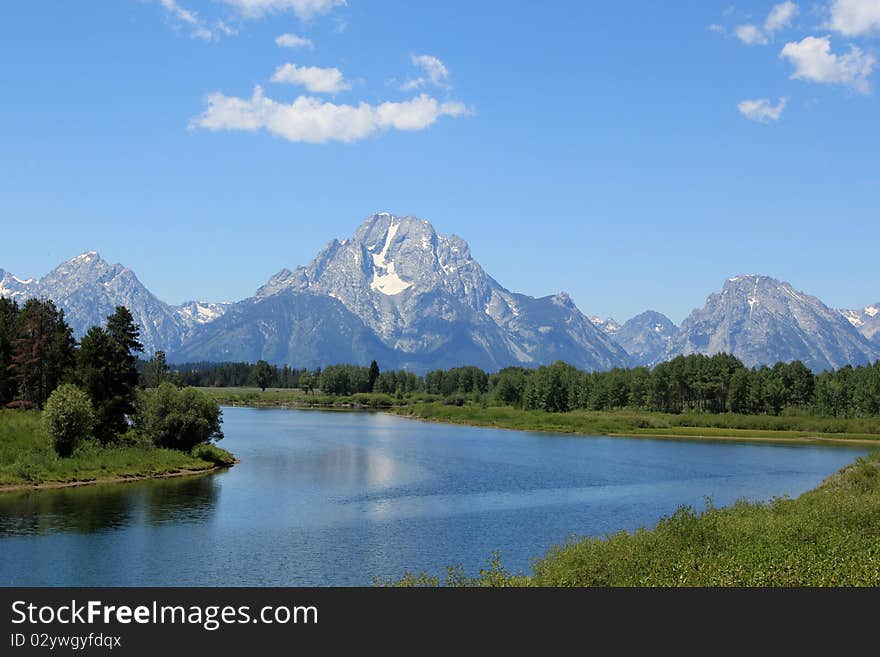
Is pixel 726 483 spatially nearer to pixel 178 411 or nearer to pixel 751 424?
pixel 178 411

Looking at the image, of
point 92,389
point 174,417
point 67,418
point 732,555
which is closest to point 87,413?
point 67,418

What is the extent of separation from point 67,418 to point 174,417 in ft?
53.4

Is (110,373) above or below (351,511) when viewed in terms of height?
A: above

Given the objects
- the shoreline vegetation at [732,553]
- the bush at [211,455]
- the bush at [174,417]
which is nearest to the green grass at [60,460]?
the bush at [174,417]

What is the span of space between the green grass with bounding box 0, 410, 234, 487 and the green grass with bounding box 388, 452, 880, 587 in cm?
5336

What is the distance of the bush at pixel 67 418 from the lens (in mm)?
82875

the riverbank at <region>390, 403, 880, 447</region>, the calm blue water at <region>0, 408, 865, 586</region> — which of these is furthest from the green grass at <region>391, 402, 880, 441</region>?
the calm blue water at <region>0, 408, 865, 586</region>

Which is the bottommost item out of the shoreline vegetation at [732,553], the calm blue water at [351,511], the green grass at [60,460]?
the calm blue water at [351,511]

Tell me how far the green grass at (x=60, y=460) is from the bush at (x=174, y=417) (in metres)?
3.04

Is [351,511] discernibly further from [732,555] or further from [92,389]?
[732,555]

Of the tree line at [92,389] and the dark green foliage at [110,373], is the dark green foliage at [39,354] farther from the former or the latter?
the dark green foliage at [110,373]

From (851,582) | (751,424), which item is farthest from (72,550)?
(751,424)

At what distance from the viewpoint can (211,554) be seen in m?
54.0

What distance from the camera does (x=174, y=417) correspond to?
98125 millimetres
